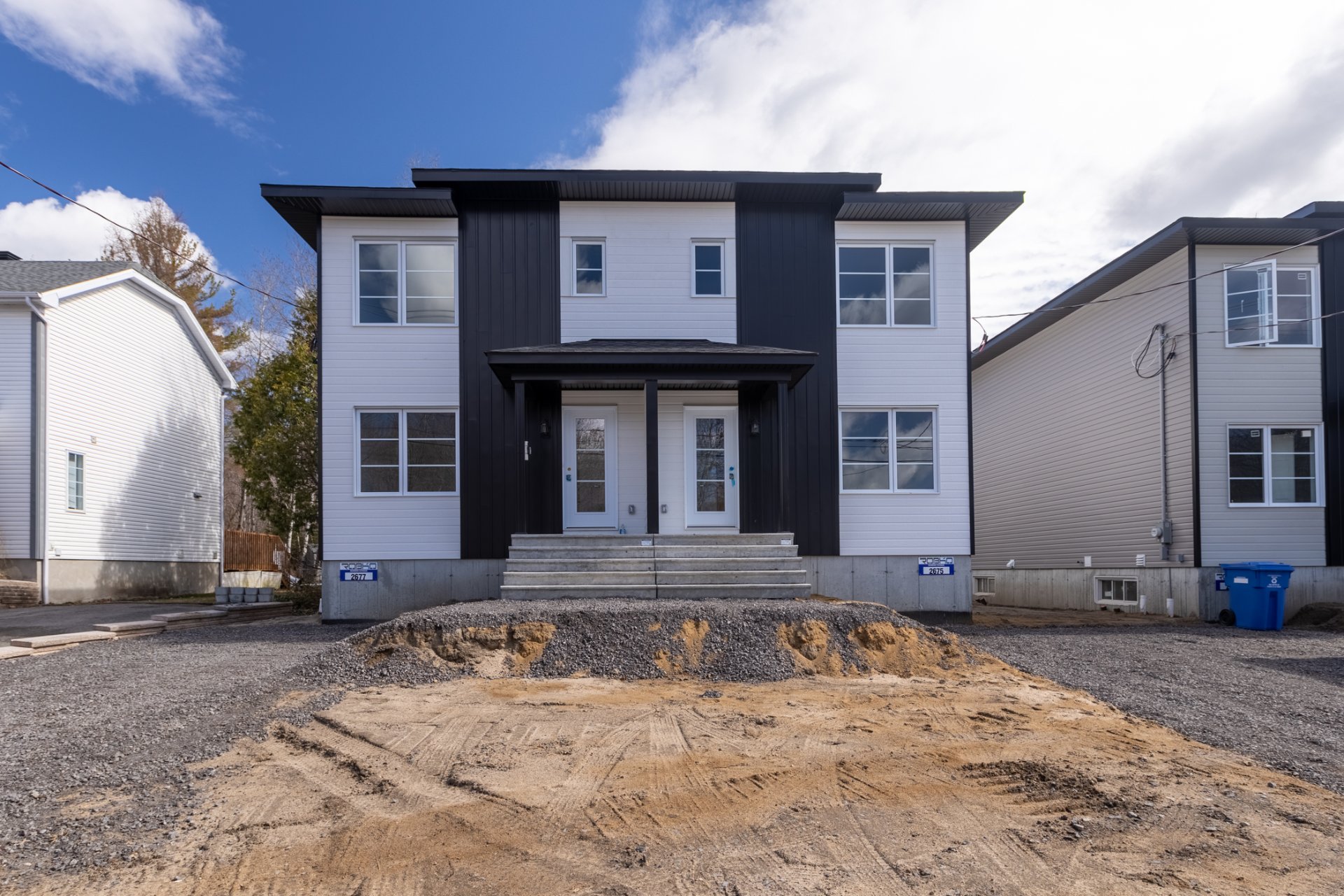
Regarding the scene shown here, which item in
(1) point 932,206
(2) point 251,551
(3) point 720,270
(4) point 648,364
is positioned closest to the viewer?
(4) point 648,364

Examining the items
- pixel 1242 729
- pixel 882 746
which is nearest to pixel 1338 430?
pixel 1242 729

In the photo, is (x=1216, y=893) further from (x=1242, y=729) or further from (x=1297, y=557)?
(x=1297, y=557)

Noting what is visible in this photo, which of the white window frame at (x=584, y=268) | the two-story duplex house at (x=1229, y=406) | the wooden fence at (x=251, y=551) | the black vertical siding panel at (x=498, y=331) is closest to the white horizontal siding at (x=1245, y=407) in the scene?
the two-story duplex house at (x=1229, y=406)

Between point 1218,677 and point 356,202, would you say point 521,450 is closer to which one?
point 356,202

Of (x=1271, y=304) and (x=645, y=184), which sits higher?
(x=645, y=184)

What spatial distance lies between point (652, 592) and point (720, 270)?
5.50 metres

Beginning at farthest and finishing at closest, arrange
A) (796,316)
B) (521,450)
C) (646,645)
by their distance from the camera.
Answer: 1. (796,316)
2. (521,450)
3. (646,645)

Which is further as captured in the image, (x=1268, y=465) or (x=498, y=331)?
(x=1268, y=465)

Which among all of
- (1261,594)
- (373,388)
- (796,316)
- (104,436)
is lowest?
(1261,594)

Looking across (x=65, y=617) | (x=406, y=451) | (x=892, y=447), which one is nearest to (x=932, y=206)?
(x=892, y=447)

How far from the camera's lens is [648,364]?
36.2 feet

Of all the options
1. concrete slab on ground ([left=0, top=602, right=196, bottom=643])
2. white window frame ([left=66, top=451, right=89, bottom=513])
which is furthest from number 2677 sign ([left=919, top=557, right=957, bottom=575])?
white window frame ([left=66, top=451, right=89, bottom=513])

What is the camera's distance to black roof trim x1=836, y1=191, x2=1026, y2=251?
11.8m

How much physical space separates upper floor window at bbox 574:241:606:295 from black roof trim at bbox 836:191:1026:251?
3.80 metres
